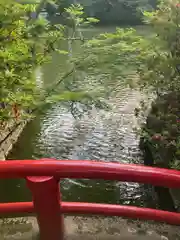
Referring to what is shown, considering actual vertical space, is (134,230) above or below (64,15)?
below

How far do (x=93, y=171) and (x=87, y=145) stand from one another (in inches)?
109

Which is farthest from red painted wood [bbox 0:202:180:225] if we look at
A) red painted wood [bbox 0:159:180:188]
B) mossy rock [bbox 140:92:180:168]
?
mossy rock [bbox 140:92:180:168]

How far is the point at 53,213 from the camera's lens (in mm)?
1642

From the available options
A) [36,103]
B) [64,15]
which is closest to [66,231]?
[36,103]

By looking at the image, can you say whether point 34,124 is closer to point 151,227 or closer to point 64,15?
point 64,15

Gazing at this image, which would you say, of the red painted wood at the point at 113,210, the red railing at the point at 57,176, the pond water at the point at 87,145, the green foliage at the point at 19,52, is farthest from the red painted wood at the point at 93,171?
the pond water at the point at 87,145

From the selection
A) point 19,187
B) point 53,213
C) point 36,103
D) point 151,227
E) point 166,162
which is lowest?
point 19,187

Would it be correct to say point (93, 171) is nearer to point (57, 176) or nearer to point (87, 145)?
point (57, 176)

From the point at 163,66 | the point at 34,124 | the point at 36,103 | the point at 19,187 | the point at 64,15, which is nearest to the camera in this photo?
the point at 36,103

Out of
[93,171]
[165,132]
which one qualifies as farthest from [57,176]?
[165,132]

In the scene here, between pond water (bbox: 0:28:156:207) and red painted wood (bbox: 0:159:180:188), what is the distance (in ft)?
4.93

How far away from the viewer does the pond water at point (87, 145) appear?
321 centimetres

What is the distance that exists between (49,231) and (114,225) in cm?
46

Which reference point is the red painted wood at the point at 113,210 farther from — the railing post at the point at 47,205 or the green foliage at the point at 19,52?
the green foliage at the point at 19,52
